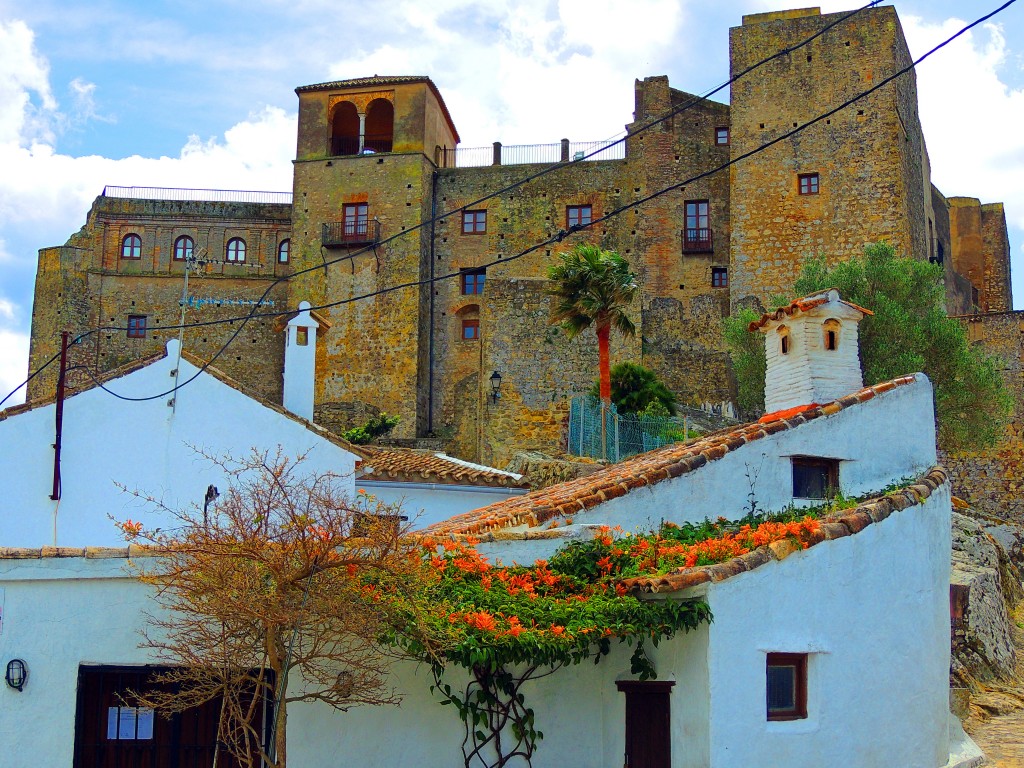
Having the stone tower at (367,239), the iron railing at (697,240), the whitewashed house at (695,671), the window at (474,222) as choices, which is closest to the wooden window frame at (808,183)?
the iron railing at (697,240)

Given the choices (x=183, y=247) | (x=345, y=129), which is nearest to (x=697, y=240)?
(x=345, y=129)

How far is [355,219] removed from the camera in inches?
1629

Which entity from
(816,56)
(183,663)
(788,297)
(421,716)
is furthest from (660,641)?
(816,56)

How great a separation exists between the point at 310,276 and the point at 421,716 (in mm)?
31552

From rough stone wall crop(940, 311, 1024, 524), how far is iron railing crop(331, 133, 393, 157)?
2047 cm

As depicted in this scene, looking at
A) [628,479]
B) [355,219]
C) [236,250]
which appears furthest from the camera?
[236,250]

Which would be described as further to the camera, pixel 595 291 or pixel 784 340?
pixel 595 291

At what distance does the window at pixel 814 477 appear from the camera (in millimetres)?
13555

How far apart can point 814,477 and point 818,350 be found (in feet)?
6.70

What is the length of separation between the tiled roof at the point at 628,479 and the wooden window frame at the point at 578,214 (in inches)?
1046

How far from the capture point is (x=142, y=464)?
17.1m

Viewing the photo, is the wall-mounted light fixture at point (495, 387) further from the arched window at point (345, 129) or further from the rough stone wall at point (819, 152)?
the arched window at point (345, 129)

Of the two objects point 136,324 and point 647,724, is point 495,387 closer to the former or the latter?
point 136,324

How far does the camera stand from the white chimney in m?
20.1
